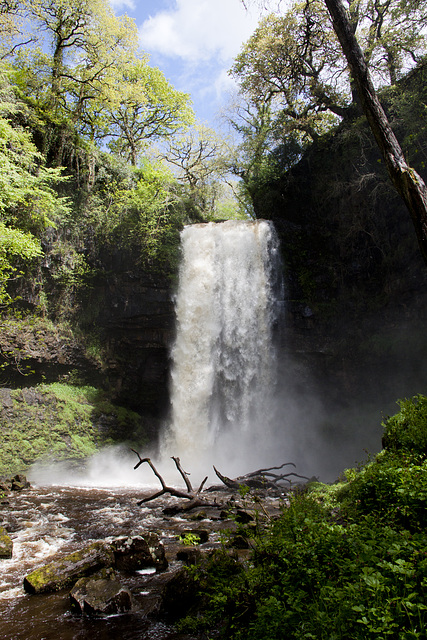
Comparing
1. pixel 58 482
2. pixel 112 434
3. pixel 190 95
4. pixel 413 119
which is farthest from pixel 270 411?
pixel 190 95

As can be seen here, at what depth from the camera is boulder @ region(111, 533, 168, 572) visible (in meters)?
4.98

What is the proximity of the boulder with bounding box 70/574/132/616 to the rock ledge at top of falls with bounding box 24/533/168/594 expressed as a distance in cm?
44

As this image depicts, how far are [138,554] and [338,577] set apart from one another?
10.8ft

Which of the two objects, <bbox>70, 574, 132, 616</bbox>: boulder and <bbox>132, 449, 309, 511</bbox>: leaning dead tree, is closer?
<bbox>70, 574, 132, 616</bbox>: boulder

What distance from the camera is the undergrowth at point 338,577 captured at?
2059mm

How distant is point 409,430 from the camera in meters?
5.67

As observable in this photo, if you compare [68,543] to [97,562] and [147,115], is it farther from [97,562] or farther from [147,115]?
[147,115]

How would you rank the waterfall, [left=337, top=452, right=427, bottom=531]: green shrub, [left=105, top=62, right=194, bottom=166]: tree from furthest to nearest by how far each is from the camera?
1. [left=105, top=62, right=194, bottom=166]: tree
2. the waterfall
3. [left=337, top=452, right=427, bottom=531]: green shrub

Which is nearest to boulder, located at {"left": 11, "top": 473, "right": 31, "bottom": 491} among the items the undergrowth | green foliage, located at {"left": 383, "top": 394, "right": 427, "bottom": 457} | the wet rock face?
the wet rock face

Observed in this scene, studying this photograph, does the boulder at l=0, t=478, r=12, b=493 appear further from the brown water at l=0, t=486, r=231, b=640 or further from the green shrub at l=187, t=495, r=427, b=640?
the green shrub at l=187, t=495, r=427, b=640

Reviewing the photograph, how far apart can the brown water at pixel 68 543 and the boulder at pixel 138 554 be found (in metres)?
0.12

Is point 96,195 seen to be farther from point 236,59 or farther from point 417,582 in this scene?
point 417,582

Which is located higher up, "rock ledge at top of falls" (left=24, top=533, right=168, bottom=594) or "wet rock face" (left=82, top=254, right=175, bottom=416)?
"wet rock face" (left=82, top=254, right=175, bottom=416)

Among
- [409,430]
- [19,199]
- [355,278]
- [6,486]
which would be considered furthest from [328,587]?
[355,278]
